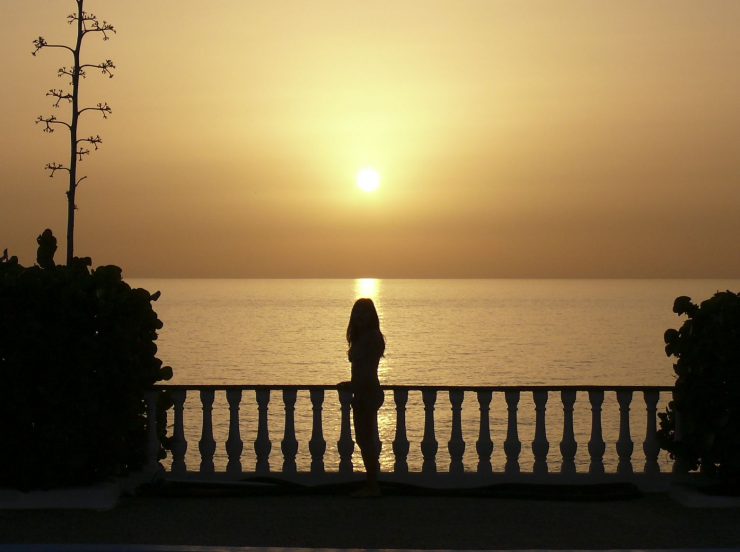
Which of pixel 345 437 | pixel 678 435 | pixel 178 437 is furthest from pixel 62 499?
pixel 678 435

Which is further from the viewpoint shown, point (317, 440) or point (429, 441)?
point (429, 441)

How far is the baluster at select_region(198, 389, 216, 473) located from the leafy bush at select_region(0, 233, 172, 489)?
1051 millimetres

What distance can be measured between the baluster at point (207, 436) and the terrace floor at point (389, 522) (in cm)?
97

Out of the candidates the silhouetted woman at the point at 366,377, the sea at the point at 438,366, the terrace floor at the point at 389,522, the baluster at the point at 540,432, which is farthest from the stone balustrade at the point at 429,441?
the sea at the point at 438,366

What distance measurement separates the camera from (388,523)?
1041cm

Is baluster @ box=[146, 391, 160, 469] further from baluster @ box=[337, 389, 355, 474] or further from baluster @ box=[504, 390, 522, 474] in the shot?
baluster @ box=[504, 390, 522, 474]

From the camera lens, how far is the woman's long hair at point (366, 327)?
11.5 metres

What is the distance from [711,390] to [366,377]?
3538mm

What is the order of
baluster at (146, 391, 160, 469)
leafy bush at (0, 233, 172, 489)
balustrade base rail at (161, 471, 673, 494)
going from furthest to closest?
baluster at (146, 391, 160, 469)
balustrade base rail at (161, 471, 673, 494)
leafy bush at (0, 233, 172, 489)

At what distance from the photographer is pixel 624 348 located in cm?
11312

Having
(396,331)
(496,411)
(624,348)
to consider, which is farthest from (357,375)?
(396,331)

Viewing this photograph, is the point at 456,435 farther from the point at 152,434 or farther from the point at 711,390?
the point at 152,434

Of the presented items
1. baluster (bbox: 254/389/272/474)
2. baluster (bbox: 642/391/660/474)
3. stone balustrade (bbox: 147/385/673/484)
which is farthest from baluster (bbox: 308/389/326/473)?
baluster (bbox: 642/391/660/474)

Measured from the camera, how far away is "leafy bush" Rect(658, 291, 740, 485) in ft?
37.1
